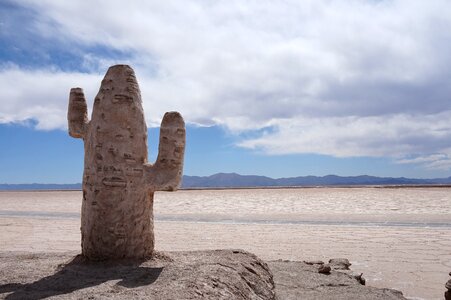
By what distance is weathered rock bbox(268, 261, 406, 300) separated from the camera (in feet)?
15.6

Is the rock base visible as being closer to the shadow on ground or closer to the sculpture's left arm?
the shadow on ground

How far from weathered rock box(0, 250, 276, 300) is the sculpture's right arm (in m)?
1.33

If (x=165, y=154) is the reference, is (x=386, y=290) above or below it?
below

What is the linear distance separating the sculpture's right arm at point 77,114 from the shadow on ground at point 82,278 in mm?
1364

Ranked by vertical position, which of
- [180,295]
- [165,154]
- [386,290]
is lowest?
[386,290]

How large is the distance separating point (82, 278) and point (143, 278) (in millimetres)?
505

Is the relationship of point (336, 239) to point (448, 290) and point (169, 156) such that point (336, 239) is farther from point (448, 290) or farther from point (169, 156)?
point (169, 156)

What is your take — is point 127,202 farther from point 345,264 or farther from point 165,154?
point 345,264

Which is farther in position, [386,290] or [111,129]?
[386,290]

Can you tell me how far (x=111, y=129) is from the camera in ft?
14.8

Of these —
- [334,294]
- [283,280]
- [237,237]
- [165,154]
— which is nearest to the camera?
[165,154]

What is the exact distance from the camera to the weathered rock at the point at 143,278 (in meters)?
3.39

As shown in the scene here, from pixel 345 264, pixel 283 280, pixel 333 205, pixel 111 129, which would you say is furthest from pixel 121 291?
pixel 333 205

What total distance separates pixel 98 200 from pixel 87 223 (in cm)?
29
